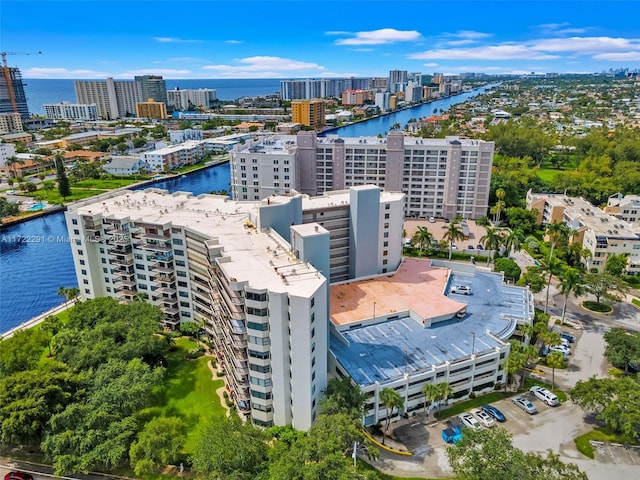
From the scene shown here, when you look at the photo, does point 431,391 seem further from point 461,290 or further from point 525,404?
point 461,290

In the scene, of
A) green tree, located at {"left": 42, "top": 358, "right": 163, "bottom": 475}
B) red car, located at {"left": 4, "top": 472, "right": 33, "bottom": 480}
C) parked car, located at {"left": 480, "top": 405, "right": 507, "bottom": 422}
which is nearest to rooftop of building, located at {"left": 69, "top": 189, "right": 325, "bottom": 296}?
green tree, located at {"left": 42, "top": 358, "right": 163, "bottom": 475}

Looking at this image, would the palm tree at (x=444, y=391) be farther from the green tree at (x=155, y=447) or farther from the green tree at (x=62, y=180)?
the green tree at (x=62, y=180)

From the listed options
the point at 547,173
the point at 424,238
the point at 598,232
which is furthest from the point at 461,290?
the point at 547,173

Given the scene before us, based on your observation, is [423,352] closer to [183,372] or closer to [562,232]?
[183,372]

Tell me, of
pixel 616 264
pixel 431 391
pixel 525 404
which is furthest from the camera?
pixel 616 264

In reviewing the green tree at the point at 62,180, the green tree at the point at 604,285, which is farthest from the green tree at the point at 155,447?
the green tree at the point at 62,180

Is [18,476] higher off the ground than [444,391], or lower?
lower

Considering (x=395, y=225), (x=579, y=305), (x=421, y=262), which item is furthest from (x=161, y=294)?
(x=579, y=305)
